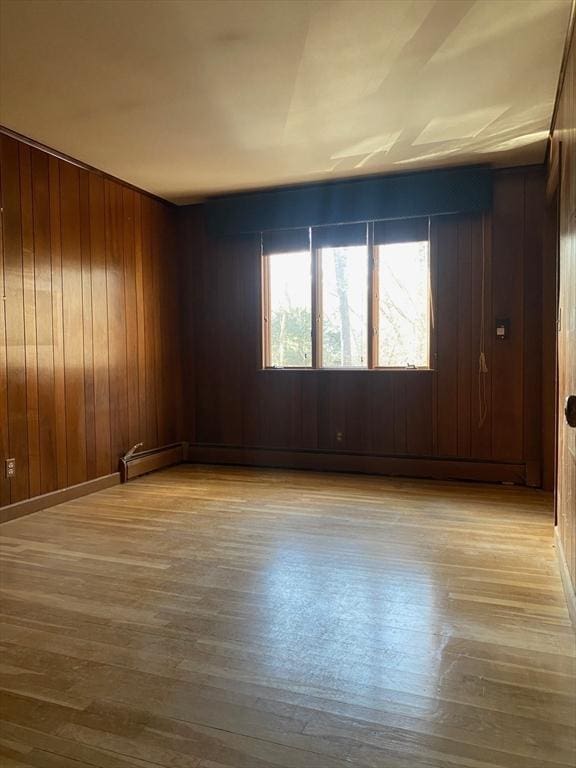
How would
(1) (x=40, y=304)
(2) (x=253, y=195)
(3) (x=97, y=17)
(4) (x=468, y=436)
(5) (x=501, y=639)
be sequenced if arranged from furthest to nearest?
(2) (x=253, y=195) → (4) (x=468, y=436) → (1) (x=40, y=304) → (3) (x=97, y=17) → (5) (x=501, y=639)

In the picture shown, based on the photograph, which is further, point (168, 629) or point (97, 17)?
point (97, 17)

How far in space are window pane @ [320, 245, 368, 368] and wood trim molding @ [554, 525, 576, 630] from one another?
2586mm

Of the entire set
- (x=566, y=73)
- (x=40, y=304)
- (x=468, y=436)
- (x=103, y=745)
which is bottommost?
(x=103, y=745)

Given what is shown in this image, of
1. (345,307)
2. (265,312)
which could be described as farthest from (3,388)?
(345,307)

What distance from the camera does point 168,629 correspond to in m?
2.17

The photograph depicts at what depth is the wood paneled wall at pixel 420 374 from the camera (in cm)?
453

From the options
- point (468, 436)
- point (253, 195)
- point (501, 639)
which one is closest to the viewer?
point (501, 639)

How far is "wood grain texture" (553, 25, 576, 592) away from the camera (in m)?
2.22

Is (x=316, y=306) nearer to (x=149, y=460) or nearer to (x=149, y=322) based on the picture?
(x=149, y=322)

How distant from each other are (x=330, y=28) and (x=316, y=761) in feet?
9.71

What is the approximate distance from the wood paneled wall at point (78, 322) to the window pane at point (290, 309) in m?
1.12

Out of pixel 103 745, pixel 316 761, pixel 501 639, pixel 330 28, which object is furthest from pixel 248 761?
pixel 330 28

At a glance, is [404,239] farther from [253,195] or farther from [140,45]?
[140,45]

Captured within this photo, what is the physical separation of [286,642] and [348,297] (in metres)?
3.62
